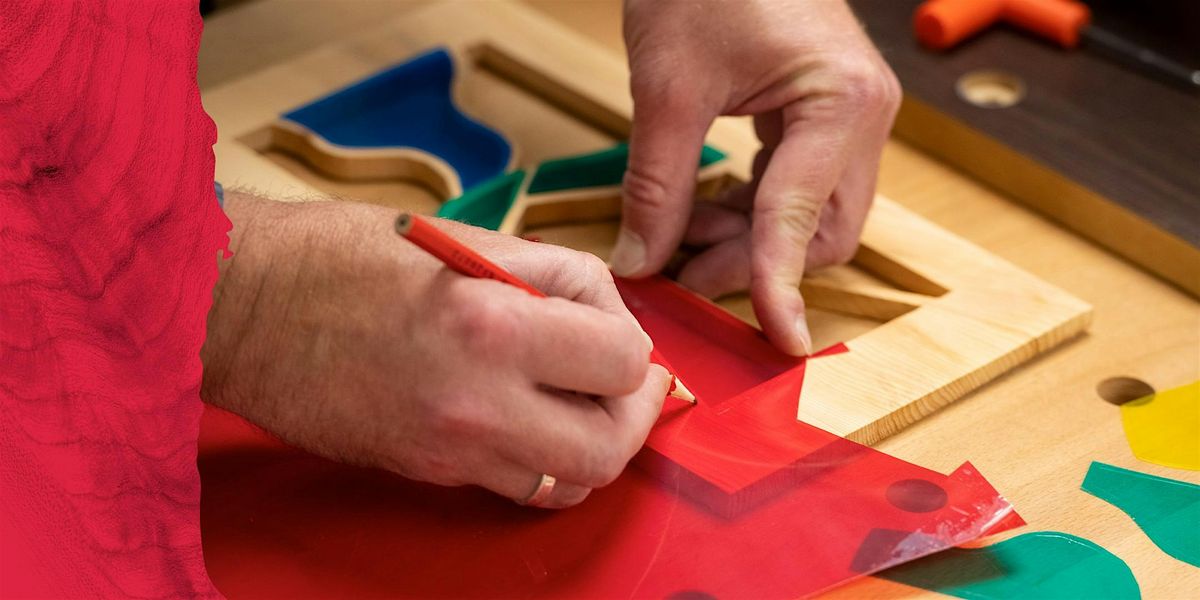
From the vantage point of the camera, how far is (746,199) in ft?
3.81

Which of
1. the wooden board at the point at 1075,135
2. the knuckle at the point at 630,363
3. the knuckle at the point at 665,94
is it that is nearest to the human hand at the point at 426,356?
the knuckle at the point at 630,363

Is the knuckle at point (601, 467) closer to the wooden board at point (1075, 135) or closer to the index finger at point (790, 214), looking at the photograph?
the index finger at point (790, 214)

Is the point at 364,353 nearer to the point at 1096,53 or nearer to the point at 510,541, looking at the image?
the point at 510,541

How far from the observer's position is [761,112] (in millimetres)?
1128

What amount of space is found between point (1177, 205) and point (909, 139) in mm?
293

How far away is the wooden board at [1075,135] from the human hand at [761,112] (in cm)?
23

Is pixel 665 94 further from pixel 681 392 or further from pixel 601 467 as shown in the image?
pixel 601 467

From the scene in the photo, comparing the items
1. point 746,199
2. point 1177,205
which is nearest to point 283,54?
point 746,199

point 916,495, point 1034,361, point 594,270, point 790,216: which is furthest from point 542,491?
point 1034,361

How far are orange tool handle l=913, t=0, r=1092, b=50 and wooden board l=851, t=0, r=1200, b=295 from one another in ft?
0.05

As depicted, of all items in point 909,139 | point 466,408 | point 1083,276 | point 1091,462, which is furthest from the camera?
point 909,139

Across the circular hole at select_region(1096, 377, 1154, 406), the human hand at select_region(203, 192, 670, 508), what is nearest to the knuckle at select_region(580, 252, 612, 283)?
the human hand at select_region(203, 192, 670, 508)

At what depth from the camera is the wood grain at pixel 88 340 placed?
0.79 m

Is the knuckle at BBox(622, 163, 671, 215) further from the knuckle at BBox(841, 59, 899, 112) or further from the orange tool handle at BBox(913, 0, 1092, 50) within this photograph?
the orange tool handle at BBox(913, 0, 1092, 50)
